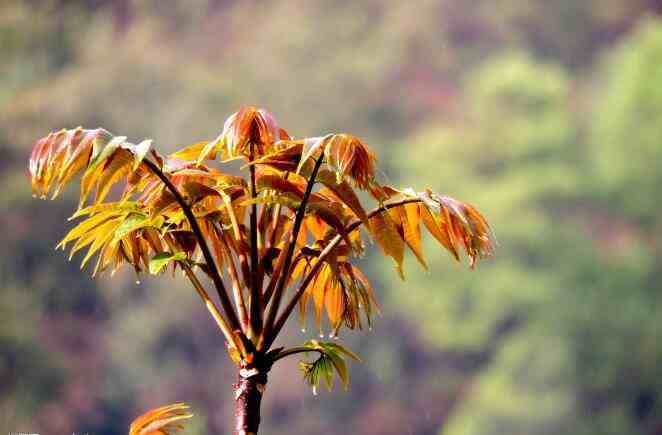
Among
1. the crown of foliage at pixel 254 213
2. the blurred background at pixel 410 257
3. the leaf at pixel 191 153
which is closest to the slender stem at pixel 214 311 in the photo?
the crown of foliage at pixel 254 213

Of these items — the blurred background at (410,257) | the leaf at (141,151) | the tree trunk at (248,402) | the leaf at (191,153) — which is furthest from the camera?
the blurred background at (410,257)

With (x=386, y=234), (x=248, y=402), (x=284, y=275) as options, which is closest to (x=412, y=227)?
(x=386, y=234)

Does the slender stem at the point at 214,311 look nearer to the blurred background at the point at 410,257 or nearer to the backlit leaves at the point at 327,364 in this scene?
the backlit leaves at the point at 327,364

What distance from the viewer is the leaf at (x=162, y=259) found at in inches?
44.4

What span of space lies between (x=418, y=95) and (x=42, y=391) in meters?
10.3

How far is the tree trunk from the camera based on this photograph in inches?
44.3

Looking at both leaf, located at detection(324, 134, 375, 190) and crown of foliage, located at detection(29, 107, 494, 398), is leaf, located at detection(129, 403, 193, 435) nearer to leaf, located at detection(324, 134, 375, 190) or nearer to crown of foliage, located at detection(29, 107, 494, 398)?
crown of foliage, located at detection(29, 107, 494, 398)

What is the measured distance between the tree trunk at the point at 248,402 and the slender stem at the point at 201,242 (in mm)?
58

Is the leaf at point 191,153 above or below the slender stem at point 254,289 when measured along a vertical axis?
above

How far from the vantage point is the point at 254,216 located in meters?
1.17

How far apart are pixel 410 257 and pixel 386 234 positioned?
15.0 m

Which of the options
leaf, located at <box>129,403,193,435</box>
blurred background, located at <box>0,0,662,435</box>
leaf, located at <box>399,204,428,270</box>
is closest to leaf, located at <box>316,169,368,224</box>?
leaf, located at <box>399,204,428,270</box>

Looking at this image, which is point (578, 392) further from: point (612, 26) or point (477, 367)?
point (612, 26)

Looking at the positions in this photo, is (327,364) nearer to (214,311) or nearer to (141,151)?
(214,311)
